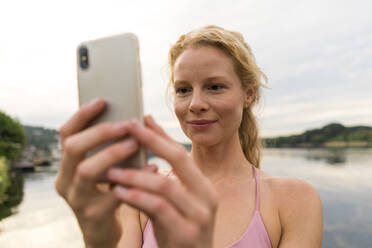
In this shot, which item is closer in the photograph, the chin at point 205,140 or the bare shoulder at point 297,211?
the bare shoulder at point 297,211

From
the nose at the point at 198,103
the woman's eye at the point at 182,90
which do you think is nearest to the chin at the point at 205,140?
the nose at the point at 198,103

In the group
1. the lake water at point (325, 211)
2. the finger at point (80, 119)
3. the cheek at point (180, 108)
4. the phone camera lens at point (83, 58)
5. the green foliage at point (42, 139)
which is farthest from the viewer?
the green foliage at point (42, 139)

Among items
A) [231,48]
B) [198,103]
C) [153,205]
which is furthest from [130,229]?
[231,48]

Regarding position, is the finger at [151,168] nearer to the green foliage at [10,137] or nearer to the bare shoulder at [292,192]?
the bare shoulder at [292,192]

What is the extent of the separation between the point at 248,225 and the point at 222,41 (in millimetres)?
2086

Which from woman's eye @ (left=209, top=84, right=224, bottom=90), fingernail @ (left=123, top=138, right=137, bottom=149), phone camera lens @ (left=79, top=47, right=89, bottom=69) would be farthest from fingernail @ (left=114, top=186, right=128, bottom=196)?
woman's eye @ (left=209, top=84, right=224, bottom=90)

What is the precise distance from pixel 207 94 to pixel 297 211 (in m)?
1.62

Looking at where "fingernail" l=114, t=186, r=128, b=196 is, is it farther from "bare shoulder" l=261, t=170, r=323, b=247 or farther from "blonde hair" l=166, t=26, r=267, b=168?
"blonde hair" l=166, t=26, r=267, b=168

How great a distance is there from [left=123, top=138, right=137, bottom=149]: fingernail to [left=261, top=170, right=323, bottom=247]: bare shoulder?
7.08ft

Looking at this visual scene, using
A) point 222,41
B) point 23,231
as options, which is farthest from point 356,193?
point 222,41

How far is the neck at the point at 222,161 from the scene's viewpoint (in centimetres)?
329

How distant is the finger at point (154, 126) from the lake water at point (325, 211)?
22.4 meters

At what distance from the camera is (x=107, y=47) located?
1.51 m

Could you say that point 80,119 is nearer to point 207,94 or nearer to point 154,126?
point 154,126
